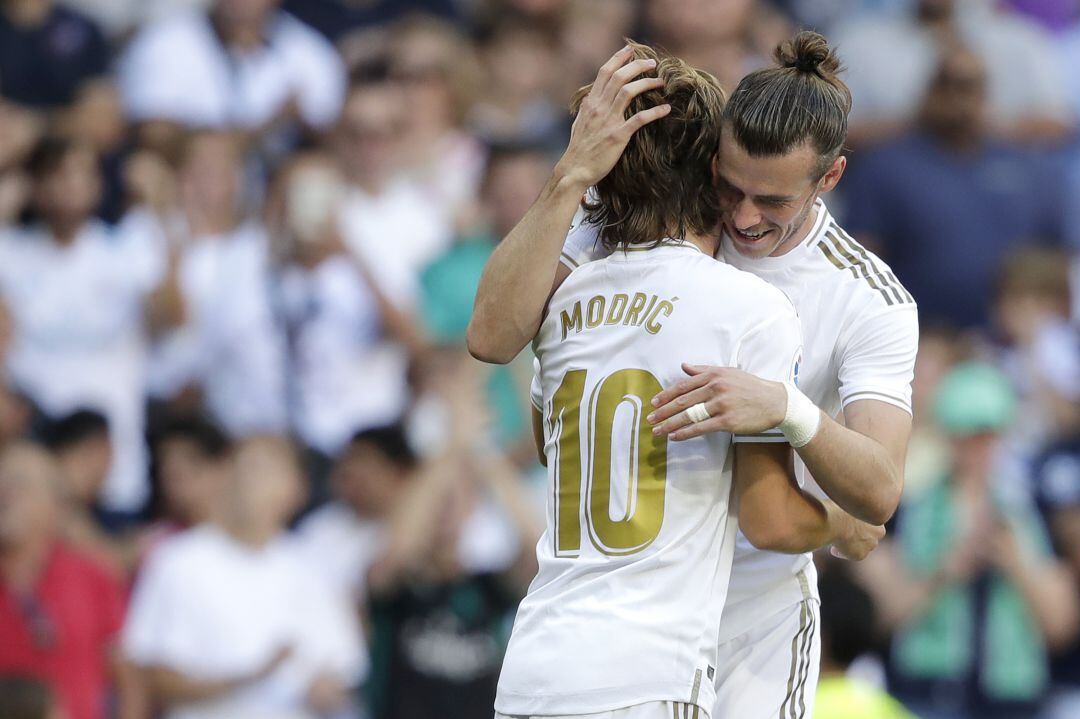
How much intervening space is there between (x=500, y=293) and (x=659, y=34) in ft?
19.9

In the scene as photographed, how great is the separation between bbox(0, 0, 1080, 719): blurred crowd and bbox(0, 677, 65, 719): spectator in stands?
0.06ft

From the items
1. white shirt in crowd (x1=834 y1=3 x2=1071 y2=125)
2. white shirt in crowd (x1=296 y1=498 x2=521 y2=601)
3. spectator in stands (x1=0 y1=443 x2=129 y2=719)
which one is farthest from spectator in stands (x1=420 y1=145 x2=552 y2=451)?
white shirt in crowd (x1=834 y1=3 x2=1071 y2=125)

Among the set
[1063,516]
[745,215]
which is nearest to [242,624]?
[1063,516]

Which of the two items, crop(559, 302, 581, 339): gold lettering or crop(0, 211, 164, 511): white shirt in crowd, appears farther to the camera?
crop(0, 211, 164, 511): white shirt in crowd

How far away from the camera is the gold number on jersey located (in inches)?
130

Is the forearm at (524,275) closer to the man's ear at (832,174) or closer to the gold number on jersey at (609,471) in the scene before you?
the gold number on jersey at (609,471)

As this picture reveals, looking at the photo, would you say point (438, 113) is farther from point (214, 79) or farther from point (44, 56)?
point (44, 56)

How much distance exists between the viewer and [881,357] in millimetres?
3637

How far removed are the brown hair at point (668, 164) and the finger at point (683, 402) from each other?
41 centimetres

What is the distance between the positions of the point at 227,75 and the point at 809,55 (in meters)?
6.06

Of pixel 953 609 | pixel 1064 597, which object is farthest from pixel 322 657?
pixel 1064 597

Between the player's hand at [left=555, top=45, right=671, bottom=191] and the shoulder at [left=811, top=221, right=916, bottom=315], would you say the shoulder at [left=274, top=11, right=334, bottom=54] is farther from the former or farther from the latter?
the player's hand at [left=555, top=45, right=671, bottom=191]

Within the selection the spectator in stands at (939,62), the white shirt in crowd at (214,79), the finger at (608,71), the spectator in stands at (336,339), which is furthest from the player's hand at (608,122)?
the spectator in stands at (939,62)

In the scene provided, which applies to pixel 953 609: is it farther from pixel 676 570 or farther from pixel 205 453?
pixel 676 570
